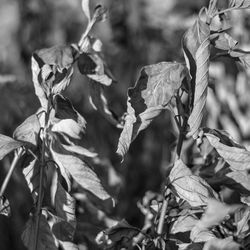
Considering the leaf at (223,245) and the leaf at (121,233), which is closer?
the leaf at (223,245)

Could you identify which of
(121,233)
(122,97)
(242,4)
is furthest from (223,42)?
(122,97)

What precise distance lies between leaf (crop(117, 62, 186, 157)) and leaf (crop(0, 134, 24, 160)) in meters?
0.15

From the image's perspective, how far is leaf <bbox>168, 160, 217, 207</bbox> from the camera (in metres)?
0.82

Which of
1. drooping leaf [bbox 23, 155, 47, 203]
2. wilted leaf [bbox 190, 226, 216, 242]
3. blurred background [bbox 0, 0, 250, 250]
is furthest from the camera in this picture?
blurred background [bbox 0, 0, 250, 250]

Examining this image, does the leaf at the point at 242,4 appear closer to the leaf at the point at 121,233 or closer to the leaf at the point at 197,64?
the leaf at the point at 197,64

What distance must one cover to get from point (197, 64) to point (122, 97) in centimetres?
153

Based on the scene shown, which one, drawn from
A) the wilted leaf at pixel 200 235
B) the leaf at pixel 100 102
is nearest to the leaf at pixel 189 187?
the wilted leaf at pixel 200 235

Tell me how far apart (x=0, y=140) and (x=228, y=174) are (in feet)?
1.13

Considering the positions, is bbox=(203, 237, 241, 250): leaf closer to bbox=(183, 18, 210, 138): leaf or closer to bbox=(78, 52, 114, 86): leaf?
bbox=(183, 18, 210, 138): leaf

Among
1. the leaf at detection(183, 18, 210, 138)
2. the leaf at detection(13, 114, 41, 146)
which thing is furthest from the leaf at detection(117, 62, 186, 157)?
the leaf at detection(13, 114, 41, 146)

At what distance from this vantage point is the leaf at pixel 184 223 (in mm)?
864

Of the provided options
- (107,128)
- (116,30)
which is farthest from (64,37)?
(107,128)

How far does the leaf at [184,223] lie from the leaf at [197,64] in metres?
0.14

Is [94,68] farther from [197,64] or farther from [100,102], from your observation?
[197,64]
